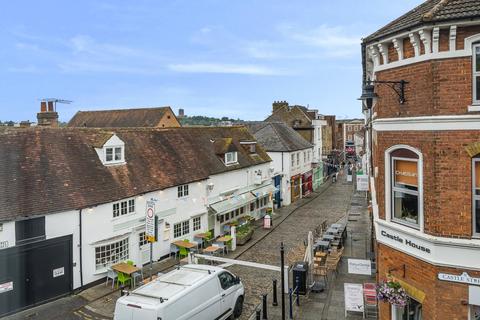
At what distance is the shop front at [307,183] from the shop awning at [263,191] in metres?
10.1

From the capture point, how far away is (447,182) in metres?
8.38

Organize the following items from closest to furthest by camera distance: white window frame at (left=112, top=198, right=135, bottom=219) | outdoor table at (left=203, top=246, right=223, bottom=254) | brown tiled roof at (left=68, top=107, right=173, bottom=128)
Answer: white window frame at (left=112, top=198, right=135, bottom=219) < outdoor table at (left=203, top=246, right=223, bottom=254) < brown tiled roof at (left=68, top=107, right=173, bottom=128)

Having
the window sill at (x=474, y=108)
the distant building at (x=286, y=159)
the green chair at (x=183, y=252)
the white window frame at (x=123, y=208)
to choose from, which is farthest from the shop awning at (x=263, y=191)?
the window sill at (x=474, y=108)

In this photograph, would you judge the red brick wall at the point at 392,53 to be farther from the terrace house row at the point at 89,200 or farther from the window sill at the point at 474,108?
the terrace house row at the point at 89,200

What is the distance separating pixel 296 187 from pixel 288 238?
16.8 meters

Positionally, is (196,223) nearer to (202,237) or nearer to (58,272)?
(202,237)

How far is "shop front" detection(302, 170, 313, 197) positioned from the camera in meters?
44.4

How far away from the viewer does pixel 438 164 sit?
845 cm

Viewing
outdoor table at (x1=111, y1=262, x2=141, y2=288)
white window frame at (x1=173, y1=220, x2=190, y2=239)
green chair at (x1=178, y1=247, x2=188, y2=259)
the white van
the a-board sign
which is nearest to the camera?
the white van

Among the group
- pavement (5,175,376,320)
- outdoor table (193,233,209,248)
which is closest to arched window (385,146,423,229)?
pavement (5,175,376,320)

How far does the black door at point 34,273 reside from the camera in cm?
1466

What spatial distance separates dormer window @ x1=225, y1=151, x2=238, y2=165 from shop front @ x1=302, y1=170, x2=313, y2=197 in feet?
52.5

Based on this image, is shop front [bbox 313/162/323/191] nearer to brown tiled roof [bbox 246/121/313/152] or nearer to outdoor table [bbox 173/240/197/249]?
brown tiled roof [bbox 246/121/313/152]

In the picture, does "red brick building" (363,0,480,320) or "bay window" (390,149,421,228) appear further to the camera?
"bay window" (390,149,421,228)
